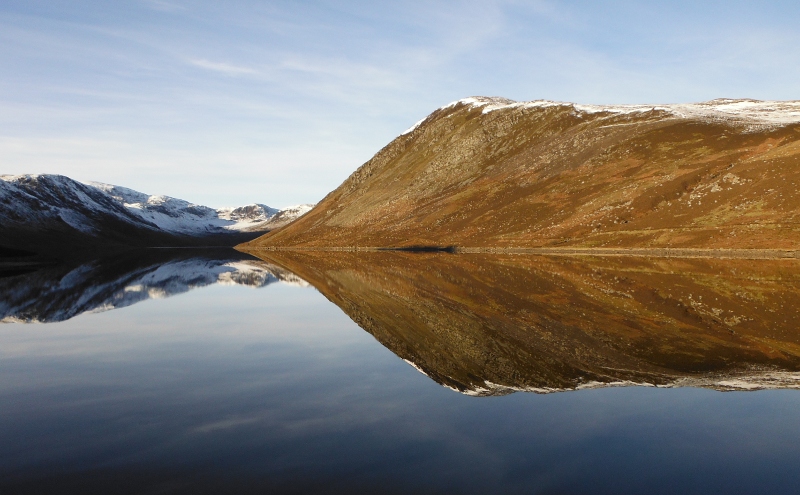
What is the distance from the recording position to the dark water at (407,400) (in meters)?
12.6

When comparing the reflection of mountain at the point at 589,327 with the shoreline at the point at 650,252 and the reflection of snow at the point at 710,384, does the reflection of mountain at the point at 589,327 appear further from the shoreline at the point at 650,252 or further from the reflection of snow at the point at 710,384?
the shoreline at the point at 650,252

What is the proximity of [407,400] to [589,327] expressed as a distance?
560 inches

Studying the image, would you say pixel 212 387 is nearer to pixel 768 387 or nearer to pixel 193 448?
pixel 193 448

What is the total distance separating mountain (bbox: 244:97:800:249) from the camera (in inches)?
3620

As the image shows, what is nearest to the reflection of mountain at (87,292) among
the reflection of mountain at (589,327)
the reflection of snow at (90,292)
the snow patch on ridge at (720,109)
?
the reflection of snow at (90,292)

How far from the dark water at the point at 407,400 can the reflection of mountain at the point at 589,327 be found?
0.15 metres

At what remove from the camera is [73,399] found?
1861 cm

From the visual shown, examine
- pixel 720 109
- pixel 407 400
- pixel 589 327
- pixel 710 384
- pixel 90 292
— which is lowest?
pixel 710 384

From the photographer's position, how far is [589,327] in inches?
1156

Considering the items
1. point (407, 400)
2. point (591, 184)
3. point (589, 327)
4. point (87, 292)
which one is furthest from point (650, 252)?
point (407, 400)

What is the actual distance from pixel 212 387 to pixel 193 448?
602 centimetres

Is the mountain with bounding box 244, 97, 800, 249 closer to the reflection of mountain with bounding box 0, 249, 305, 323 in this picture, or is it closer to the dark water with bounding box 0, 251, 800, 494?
the reflection of mountain with bounding box 0, 249, 305, 323

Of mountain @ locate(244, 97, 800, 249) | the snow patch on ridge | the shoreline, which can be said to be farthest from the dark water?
the snow patch on ridge

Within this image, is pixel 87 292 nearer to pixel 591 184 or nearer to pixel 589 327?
pixel 589 327
